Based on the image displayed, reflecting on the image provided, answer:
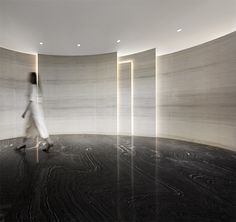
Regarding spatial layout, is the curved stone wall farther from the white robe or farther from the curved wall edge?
the white robe

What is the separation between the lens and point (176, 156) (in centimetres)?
340

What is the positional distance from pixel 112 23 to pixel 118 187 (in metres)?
3.33

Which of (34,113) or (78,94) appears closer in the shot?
(34,113)

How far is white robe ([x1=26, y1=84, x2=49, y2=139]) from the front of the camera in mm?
3789

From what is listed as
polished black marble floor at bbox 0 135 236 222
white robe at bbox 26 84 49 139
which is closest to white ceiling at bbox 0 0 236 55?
white robe at bbox 26 84 49 139

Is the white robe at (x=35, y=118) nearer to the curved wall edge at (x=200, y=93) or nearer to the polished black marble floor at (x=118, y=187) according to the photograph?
the polished black marble floor at (x=118, y=187)

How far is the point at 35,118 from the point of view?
384 centimetres

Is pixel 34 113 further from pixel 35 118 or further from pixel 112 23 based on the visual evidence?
pixel 112 23

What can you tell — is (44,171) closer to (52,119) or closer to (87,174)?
(87,174)

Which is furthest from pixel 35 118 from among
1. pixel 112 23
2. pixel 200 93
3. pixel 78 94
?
pixel 200 93

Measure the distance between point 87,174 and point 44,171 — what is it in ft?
2.23

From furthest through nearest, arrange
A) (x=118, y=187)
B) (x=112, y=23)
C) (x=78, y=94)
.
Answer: (x=78, y=94) < (x=112, y=23) < (x=118, y=187)

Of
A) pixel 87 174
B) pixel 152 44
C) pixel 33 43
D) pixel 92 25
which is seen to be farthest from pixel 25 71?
pixel 87 174

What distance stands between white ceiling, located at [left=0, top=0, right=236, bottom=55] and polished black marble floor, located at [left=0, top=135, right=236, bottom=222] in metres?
2.78
